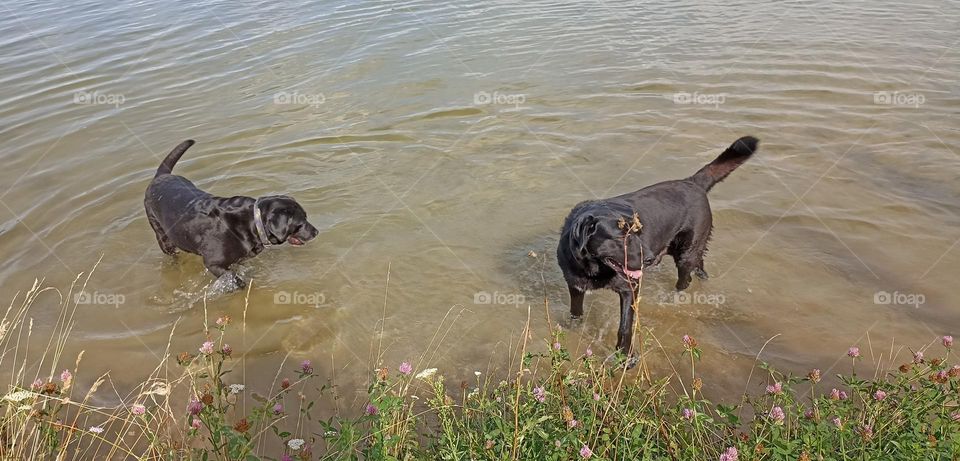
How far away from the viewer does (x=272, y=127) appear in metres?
Answer: 8.48

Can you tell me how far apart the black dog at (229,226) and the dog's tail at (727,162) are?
3181mm

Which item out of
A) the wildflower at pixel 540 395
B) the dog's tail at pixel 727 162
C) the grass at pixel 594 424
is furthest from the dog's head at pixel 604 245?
the wildflower at pixel 540 395

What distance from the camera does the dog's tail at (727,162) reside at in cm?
464

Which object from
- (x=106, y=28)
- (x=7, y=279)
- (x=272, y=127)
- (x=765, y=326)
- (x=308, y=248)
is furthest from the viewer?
(x=106, y=28)

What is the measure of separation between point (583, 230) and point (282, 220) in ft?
8.35

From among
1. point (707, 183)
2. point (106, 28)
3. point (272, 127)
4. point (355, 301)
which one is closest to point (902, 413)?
point (707, 183)

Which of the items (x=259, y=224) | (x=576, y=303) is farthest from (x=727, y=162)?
(x=259, y=224)

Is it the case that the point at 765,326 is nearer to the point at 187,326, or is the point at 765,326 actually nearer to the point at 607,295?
the point at 607,295

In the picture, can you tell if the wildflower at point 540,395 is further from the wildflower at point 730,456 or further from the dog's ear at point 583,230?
the dog's ear at point 583,230

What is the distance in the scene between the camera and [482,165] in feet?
24.2

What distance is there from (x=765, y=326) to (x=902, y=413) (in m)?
2.07

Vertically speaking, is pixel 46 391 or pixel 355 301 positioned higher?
pixel 46 391

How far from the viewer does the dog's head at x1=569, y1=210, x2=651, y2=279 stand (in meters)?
4.01

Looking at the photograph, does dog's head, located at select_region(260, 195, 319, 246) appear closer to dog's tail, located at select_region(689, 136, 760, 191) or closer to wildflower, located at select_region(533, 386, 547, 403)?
dog's tail, located at select_region(689, 136, 760, 191)
